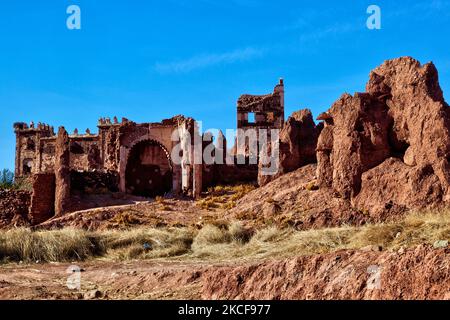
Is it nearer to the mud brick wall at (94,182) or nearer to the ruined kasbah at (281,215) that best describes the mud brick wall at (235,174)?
the ruined kasbah at (281,215)

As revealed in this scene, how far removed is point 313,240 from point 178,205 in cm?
1209

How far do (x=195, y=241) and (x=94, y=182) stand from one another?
44.8 feet

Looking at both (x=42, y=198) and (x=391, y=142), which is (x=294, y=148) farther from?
(x=42, y=198)

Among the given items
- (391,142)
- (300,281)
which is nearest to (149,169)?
(391,142)

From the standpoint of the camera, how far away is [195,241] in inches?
719

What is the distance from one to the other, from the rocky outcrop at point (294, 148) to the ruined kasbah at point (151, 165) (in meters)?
0.17

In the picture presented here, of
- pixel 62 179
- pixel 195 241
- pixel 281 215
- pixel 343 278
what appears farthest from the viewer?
pixel 62 179

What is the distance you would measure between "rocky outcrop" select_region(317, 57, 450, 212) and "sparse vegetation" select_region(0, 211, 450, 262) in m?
1.42

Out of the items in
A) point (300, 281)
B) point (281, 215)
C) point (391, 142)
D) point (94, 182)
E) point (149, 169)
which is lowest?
point (300, 281)

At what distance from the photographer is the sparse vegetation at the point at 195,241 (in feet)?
47.8

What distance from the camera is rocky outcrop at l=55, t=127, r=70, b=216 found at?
26703 millimetres

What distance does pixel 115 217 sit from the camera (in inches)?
938
